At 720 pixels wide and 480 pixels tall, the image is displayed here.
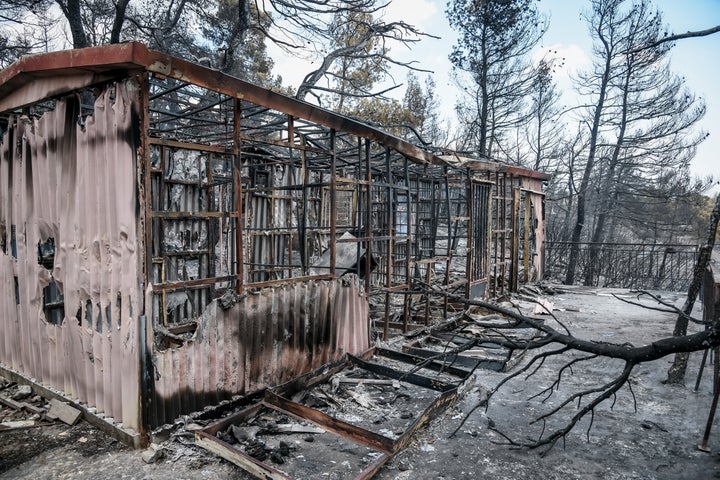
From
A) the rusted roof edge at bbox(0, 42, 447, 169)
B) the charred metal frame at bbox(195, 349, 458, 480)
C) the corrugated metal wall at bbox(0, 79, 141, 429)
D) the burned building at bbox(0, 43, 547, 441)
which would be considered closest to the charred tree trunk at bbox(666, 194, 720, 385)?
the charred metal frame at bbox(195, 349, 458, 480)

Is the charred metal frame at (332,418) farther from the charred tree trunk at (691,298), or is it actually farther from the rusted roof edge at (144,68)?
the rusted roof edge at (144,68)

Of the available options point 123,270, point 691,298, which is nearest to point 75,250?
point 123,270

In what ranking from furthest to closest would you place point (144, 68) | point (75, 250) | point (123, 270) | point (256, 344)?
point (256, 344) → point (75, 250) → point (123, 270) → point (144, 68)

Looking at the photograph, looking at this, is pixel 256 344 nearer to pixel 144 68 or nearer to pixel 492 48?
pixel 144 68

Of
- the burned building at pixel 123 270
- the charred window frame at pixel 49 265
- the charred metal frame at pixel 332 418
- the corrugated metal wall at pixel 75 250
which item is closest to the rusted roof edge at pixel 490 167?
the burned building at pixel 123 270

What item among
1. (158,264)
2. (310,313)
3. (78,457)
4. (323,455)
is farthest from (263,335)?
(158,264)

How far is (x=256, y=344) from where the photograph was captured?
4781 millimetres

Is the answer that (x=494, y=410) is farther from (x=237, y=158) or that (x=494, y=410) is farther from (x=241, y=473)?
(x=237, y=158)

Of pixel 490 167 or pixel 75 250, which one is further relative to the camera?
pixel 490 167

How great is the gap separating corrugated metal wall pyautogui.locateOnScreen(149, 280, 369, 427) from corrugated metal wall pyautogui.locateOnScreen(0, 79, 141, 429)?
1.20ft

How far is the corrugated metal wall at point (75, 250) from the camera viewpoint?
381 centimetres

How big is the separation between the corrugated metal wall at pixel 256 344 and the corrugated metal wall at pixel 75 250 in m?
0.37

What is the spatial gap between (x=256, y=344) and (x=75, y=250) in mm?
2113

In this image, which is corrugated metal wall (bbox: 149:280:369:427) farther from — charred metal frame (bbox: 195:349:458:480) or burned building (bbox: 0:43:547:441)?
charred metal frame (bbox: 195:349:458:480)
